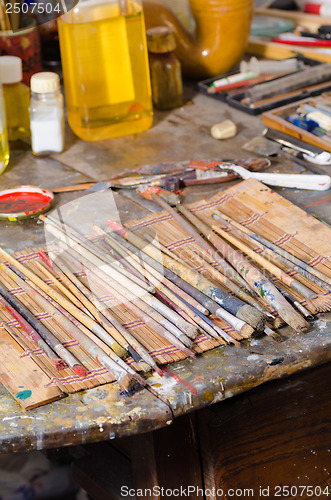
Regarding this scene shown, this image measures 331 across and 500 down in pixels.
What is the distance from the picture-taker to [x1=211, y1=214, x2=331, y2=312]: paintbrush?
89 centimetres

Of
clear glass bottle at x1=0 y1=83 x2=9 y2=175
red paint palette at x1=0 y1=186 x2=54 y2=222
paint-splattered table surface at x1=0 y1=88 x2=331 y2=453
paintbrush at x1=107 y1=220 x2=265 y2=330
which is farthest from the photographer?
clear glass bottle at x1=0 y1=83 x2=9 y2=175

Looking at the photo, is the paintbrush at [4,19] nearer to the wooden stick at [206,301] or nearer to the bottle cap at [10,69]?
the bottle cap at [10,69]

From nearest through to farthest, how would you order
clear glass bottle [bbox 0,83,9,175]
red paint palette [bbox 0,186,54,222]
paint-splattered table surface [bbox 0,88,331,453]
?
paint-splattered table surface [bbox 0,88,331,453] < red paint palette [bbox 0,186,54,222] < clear glass bottle [bbox 0,83,9,175]

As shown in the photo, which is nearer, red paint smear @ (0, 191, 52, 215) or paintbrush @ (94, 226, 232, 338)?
paintbrush @ (94, 226, 232, 338)

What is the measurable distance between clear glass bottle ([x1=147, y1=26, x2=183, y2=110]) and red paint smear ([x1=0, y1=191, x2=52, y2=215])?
0.49m

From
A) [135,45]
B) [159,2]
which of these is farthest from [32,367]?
[159,2]

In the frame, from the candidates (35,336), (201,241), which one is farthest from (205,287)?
(35,336)

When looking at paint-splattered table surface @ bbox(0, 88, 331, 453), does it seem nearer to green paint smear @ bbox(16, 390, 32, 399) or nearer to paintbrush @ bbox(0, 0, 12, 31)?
green paint smear @ bbox(16, 390, 32, 399)

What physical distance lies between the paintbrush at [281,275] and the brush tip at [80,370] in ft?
1.00

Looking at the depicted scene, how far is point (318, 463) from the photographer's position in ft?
3.61

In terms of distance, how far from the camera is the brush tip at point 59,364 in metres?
0.80

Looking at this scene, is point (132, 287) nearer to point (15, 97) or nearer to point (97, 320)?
point (97, 320)

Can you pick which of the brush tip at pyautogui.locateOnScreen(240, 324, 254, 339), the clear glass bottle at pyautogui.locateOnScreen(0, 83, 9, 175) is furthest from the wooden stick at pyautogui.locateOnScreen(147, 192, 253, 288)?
the clear glass bottle at pyautogui.locateOnScreen(0, 83, 9, 175)

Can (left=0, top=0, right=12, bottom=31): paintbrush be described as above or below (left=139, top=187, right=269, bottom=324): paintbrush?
above
